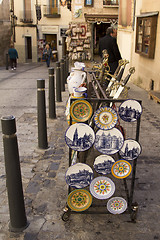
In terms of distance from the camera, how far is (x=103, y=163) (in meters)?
2.64

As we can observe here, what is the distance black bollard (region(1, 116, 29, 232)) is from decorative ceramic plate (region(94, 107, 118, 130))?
70cm

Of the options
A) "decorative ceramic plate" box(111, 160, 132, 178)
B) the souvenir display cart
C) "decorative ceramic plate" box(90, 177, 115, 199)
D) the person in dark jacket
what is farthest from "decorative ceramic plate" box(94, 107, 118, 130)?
the person in dark jacket

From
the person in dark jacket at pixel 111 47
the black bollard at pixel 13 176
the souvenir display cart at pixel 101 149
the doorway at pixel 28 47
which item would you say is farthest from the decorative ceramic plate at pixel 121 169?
the doorway at pixel 28 47

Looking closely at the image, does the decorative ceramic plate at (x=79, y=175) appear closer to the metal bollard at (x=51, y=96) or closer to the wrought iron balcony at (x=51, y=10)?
the metal bollard at (x=51, y=96)

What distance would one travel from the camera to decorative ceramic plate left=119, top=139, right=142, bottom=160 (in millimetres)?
2613

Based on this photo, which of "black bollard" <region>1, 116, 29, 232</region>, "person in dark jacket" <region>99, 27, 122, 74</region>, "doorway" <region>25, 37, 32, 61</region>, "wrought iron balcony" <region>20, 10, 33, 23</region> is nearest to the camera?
"black bollard" <region>1, 116, 29, 232</region>

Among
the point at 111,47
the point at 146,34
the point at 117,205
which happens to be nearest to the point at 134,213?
the point at 117,205

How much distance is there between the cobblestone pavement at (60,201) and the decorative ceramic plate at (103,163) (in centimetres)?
50

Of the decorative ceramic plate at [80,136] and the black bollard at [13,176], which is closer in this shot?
the black bollard at [13,176]

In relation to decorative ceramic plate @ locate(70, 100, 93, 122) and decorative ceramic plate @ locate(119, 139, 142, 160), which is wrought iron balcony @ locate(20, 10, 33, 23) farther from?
decorative ceramic plate @ locate(119, 139, 142, 160)

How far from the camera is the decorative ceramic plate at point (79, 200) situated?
8.87 feet

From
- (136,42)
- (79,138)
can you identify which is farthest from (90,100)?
(136,42)

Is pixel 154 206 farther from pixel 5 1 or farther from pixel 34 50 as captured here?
pixel 34 50

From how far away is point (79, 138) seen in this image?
2.55 metres
